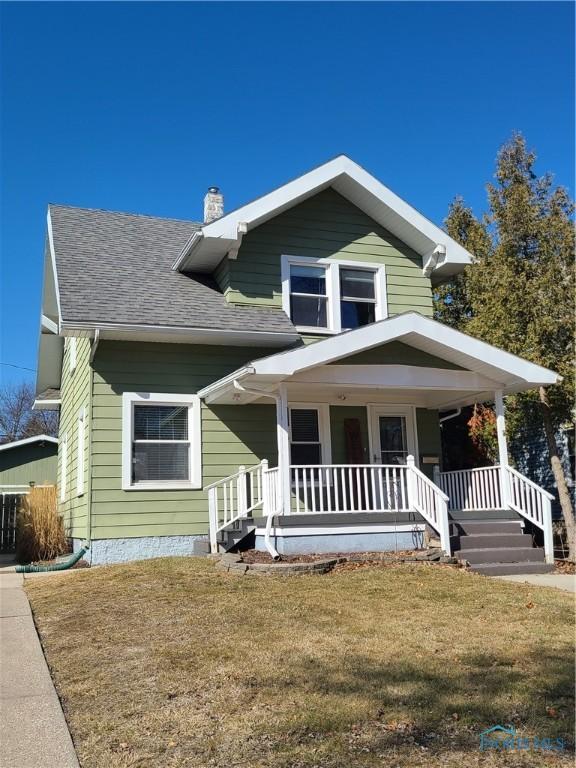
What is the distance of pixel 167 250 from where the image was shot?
1388 centimetres

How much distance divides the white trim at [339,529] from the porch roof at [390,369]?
203 cm

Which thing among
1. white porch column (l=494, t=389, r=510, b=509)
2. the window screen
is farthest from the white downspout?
white porch column (l=494, t=389, r=510, b=509)

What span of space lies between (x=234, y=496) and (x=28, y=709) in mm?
7526

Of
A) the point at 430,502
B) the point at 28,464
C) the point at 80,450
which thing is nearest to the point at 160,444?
the point at 80,450

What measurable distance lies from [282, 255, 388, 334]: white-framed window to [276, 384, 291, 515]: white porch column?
9.17ft

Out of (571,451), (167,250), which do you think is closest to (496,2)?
(167,250)

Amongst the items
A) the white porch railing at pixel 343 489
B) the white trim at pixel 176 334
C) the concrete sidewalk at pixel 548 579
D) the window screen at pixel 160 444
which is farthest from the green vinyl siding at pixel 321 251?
the concrete sidewalk at pixel 548 579

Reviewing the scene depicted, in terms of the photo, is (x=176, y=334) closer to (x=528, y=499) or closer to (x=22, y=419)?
(x=528, y=499)

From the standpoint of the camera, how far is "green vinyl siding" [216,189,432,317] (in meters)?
12.5

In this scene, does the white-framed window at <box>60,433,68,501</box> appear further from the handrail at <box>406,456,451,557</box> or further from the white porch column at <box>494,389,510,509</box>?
the white porch column at <box>494,389,510,509</box>

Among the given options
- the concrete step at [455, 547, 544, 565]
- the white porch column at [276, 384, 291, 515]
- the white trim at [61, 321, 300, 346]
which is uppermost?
the white trim at [61, 321, 300, 346]

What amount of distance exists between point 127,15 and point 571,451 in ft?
46.9

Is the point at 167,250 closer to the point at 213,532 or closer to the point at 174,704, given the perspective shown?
the point at 213,532

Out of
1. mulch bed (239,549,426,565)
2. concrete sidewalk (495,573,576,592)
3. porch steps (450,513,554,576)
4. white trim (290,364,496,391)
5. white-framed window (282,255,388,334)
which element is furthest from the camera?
white-framed window (282,255,388,334)
